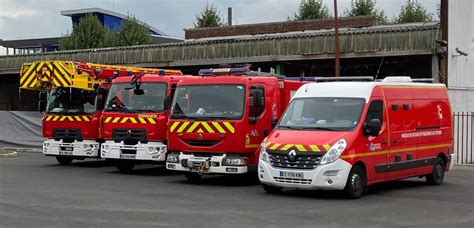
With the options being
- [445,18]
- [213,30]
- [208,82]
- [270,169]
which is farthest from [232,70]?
[213,30]

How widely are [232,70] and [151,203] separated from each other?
5189 mm

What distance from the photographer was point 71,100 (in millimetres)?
19297

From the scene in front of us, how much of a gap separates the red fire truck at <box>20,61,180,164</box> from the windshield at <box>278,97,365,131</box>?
6.84m

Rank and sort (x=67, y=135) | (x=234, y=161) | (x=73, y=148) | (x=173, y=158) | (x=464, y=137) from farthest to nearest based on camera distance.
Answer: (x=464, y=137) < (x=67, y=135) < (x=73, y=148) < (x=173, y=158) < (x=234, y=161)

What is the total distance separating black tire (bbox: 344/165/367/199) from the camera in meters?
12.1

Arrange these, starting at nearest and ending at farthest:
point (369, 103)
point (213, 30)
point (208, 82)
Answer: point (369, 103), point (208, 82), point (213, 30)

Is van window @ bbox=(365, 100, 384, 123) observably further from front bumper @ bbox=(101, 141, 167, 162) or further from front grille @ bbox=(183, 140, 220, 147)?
front bumper @ bbox=(101, 141, 167, 162)

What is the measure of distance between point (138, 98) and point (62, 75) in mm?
2850

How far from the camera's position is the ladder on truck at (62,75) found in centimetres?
1852

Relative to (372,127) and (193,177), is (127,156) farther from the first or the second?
(372,127)

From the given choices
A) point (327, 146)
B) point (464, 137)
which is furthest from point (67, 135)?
point (464, 137)

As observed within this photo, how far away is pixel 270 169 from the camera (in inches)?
493

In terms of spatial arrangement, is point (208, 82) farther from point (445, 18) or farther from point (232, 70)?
Answer: point (445, 18)


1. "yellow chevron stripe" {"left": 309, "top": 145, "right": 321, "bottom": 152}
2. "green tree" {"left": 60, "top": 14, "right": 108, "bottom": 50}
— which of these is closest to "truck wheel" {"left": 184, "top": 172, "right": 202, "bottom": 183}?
"yellow chevron stripe" {"left": 309, "top": 145, "right": 321, "bottom": 152}
